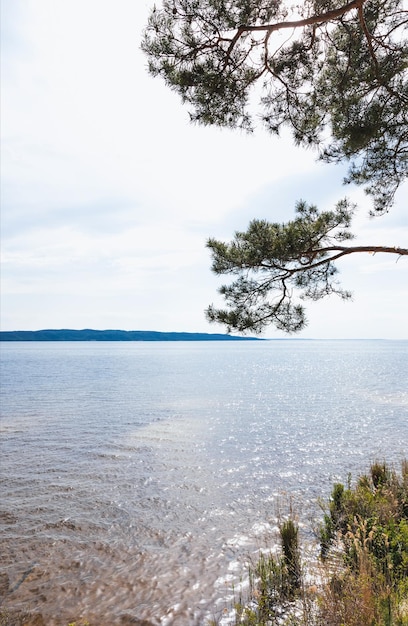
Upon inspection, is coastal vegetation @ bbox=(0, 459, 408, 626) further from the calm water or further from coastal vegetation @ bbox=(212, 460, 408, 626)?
the calm water

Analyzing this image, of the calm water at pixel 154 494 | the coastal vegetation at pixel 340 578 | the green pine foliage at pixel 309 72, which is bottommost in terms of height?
the calm water at pixel 154 494

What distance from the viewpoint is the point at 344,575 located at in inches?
219

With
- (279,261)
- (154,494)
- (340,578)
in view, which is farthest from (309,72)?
(154,494)

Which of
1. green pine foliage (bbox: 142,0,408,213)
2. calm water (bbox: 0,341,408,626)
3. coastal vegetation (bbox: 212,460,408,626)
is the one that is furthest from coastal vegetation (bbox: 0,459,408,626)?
green pine foliage (bbox: 142,0,408,213)

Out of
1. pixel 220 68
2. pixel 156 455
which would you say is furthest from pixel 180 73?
pixel 156 455

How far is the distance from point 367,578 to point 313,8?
7.87 metres

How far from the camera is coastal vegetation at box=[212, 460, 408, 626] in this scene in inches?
164

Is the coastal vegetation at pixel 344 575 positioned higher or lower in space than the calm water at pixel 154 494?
higher

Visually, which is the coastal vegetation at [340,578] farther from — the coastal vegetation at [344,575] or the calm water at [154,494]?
the calm water at [154,494]

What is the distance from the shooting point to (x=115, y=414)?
25344 mm

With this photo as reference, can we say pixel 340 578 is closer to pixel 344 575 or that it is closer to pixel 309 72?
pixel 344 575

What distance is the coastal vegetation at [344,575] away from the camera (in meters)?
4.16

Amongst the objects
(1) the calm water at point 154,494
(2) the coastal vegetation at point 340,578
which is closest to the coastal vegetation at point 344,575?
(2) the coastal vegetation at point 340,578

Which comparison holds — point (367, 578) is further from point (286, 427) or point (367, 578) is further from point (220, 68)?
point (286, 427)
